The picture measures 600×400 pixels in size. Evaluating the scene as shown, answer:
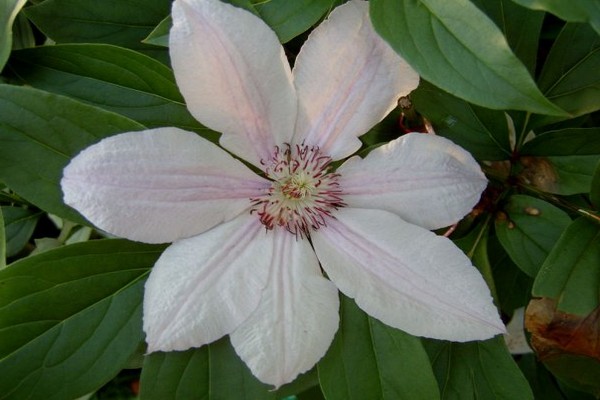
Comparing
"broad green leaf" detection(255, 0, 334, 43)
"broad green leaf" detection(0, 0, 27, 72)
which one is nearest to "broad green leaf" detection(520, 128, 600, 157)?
"broad green leaf" detection(255, 0, 334, 43)

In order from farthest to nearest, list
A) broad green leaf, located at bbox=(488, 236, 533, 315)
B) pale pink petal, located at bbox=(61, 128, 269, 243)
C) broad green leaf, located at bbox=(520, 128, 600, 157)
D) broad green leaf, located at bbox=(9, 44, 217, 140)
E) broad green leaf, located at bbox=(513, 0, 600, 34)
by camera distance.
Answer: broad green leaf, located at bbox=(488, 236, 533, 315)
broad green leaf, located at bbox=(520, 128, 600, 157)
broad green leaf, located at bbox=(9, 44, 217, 140)
pale pink petal, located at bbox=(61, 128, 269, 243)
broad green leaf, located at bbox=(513, 0, 600, 34)

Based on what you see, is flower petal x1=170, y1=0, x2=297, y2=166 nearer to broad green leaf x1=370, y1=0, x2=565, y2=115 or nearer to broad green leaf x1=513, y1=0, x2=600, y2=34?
broad green leaf x1=370, y1=0, x2=565, y2=115

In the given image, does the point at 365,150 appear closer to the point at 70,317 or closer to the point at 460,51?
the point at 460,51

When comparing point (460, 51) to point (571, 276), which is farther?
point (571, 276)

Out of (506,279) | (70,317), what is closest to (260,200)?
(70,317)

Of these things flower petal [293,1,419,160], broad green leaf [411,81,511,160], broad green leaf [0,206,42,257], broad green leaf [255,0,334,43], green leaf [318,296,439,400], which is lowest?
green leaf [318,296,439,400]

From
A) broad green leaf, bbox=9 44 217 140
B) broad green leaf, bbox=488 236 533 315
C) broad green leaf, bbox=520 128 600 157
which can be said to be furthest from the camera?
broad green leaf, bbox=488 236 533 315

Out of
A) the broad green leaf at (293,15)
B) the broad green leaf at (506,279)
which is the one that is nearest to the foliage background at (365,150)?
the broad green leaf at (293,15)
